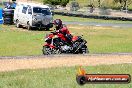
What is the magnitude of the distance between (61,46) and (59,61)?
2598mm

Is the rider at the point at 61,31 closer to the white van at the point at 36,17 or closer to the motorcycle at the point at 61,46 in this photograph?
the motorcycle at the point at 61,46

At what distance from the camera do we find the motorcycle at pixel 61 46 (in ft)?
53.4

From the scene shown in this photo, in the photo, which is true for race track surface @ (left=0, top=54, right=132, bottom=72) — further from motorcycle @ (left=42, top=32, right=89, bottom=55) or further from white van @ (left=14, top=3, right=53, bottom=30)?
white van @ (left=14, top=3, right=53, bottom=30)

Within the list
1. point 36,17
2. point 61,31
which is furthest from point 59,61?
point 36,17

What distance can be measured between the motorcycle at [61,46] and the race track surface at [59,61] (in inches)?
54.8

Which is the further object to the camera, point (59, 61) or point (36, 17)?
point (36, 17)

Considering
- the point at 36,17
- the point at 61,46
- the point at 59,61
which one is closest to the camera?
the point at 59,61

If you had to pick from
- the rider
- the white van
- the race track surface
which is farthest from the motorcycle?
the white van

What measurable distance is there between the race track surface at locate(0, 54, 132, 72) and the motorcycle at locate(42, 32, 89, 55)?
1.39m

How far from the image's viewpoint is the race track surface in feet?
41.5

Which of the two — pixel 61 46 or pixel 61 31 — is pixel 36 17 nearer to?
pixel 61 46

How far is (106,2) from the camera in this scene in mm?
92000

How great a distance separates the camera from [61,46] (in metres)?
16.3

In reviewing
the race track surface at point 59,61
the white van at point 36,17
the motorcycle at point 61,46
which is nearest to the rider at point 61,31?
the motorcycle at point 61,46
